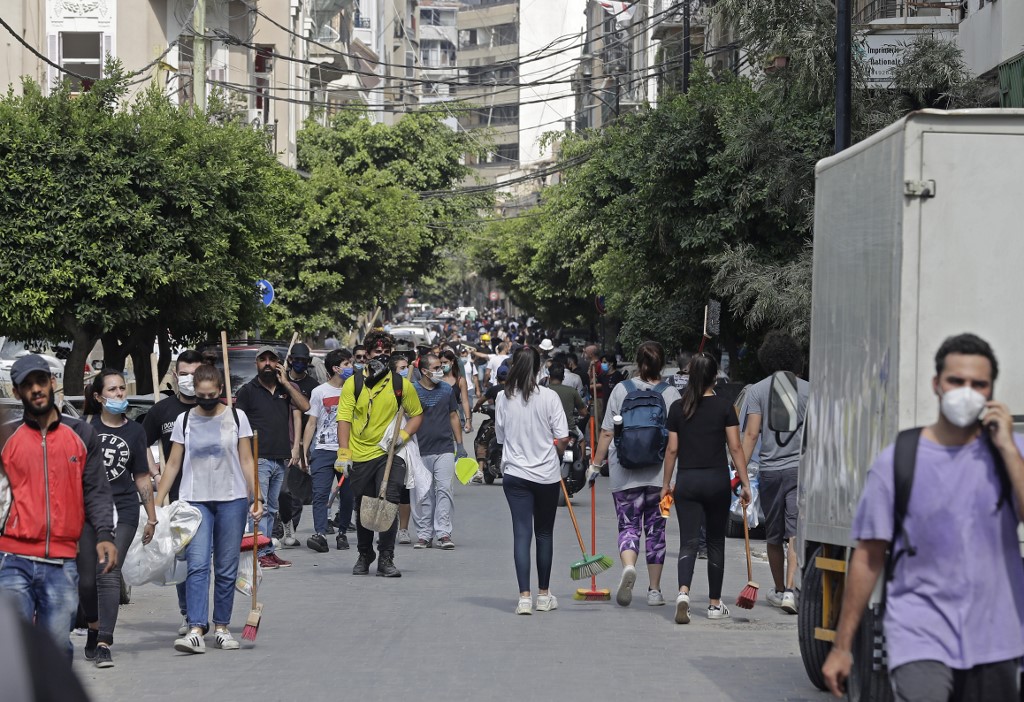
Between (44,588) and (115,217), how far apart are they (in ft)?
55.7

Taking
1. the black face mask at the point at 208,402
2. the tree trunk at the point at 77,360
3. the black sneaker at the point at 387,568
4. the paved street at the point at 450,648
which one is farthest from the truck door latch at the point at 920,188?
the tree trunk at the point at 77,360

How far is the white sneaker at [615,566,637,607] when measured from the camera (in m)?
11.1

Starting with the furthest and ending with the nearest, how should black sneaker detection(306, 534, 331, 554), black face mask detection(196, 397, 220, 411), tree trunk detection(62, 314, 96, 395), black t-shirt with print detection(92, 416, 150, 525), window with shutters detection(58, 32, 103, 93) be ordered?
1. window with shutters detection(58, 32, 103, 93)
2. tree trunk detection(62, 314, 96, 395)
3. black sneaker detection(306, 534, 331, 554)
4. black face mask detection(196, 397, 220, 411)
5. black t-shirt with print detection(92, 416, 150, 525)

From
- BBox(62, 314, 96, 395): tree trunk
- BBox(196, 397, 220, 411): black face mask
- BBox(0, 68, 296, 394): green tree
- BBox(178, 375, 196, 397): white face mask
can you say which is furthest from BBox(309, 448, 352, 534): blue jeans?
BBox(62, 314, 96, 395): tree trunk

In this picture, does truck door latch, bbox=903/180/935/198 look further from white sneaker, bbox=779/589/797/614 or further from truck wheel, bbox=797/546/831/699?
white sneaker, bbox=779/589/797/614

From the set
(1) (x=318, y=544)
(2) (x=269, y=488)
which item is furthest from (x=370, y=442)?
(1) (x=318, y=544)

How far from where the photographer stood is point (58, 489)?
7469 millimetres

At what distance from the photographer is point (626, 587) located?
36.8 ft

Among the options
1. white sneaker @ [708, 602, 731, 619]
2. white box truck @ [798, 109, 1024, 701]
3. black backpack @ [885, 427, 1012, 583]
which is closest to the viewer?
black backpack @ [885, 427, 1012, 583]

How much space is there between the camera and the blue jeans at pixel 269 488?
1378 centimetres

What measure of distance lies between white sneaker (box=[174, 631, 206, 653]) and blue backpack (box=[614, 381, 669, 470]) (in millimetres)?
3226

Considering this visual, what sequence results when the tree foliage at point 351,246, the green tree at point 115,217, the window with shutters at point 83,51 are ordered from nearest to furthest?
the green tree at point 115,217, the window with shutters at point 83,51, the tree foliage at point 351,246

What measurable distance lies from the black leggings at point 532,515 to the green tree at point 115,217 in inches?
537

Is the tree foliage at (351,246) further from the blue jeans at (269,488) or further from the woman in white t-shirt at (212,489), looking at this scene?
the woman in white t-shirt at (212,489)
